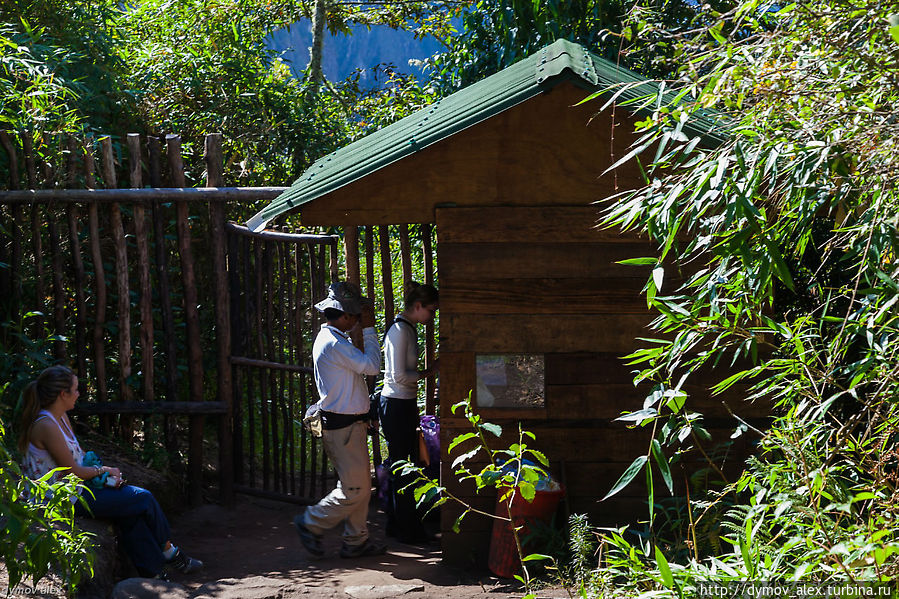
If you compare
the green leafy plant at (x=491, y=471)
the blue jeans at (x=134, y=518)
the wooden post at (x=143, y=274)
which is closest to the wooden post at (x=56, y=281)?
the wooden post at (x=143, y=274)

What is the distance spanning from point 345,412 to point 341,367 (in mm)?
304

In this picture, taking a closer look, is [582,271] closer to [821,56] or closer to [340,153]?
[821,56]

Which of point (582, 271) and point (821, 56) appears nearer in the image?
point (821, 56)

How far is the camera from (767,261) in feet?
10.3

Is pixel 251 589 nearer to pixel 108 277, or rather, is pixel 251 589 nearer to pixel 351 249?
pixel 351 249

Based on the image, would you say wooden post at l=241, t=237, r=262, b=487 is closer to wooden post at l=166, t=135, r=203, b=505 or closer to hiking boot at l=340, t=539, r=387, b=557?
wooden post at l=166, t=135, r=203, b=505

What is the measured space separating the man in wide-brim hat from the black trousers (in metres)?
0.29

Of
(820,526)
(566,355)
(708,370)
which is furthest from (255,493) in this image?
(820,526)

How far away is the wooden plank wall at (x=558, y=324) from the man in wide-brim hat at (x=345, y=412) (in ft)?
2.56

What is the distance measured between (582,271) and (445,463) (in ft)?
4.68

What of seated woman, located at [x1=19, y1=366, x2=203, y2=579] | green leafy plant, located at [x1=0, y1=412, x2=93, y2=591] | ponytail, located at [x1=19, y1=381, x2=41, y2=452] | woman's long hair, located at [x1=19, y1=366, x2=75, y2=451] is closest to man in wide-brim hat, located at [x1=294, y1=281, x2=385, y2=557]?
seated woman, located at [x1=19, y1=366, x2=203, y2=579]

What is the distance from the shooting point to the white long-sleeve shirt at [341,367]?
5910 millimetres

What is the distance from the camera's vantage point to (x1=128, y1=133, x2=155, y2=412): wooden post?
7114 millimetres

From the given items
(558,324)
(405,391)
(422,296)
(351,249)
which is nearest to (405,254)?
(351,249)
